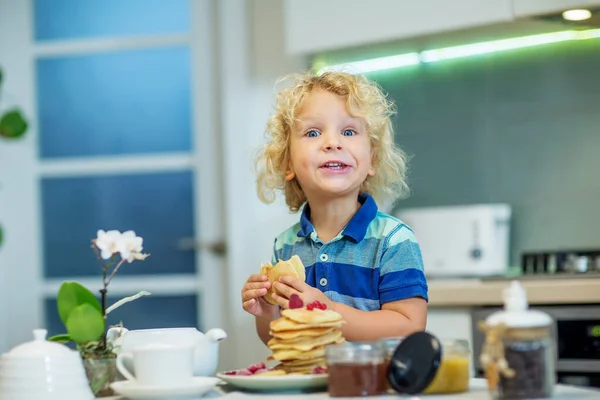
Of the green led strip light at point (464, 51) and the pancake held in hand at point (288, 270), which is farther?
the green led strip light at point (464, 51)

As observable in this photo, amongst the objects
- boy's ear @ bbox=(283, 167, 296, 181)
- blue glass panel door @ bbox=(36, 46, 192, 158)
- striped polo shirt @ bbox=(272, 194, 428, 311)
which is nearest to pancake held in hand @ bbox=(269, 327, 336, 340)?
striped polo shirt @ bbox=(272, 194, 428, 311)

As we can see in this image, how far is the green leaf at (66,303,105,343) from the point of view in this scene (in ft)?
4.32

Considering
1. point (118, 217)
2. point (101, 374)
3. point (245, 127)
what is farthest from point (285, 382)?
point (118, 217)

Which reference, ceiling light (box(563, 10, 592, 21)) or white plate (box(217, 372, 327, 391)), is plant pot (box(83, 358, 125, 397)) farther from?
ceiling light (box(563, 10, 592, 21))

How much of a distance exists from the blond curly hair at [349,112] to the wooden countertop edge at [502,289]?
0.71 m

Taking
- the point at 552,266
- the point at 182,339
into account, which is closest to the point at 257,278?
the point at 182,339

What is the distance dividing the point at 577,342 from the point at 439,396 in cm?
140

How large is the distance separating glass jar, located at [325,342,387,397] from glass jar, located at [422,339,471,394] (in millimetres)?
75

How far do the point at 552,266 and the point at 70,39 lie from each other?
2.04 meters

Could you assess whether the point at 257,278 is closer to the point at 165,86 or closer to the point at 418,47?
the point at 418,47

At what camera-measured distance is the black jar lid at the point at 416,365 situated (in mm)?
1106

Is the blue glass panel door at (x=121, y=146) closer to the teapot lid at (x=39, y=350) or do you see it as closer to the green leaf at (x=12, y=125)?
the green leaf at (x=12, y=125)

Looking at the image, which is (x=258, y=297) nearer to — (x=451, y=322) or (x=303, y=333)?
(x=303, y=333)

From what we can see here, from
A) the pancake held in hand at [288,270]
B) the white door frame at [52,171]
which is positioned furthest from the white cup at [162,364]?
the white door frame at [52,171]
